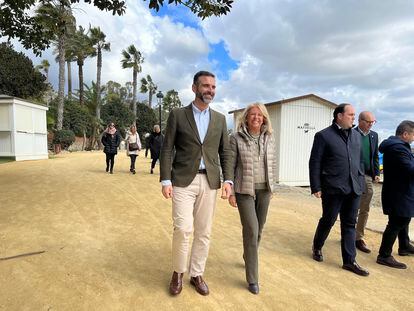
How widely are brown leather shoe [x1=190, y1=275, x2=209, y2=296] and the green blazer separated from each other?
947 mm

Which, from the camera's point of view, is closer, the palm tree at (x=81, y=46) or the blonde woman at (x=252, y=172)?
the blonde woman at (x=252, y=172)

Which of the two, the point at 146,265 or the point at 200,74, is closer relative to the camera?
the point at 200,74

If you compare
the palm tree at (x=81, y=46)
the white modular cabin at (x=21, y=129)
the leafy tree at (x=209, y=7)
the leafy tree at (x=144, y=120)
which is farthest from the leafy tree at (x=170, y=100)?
the leafy tree at (x=209, y=7)

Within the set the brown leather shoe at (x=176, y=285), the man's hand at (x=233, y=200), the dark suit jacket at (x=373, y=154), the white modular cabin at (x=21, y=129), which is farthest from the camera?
the white modular cabin at (x=21, y=129)

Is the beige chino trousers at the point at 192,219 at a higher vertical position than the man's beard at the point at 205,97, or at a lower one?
lower

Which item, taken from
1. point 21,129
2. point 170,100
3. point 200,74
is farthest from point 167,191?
point 170,100

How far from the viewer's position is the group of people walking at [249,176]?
10.9 ft

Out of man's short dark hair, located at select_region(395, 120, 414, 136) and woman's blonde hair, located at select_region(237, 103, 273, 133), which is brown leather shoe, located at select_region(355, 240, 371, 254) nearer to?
man's short dark hair, located at select_region(395, 120, 414, 136)

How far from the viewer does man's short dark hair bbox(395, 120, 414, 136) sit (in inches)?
176

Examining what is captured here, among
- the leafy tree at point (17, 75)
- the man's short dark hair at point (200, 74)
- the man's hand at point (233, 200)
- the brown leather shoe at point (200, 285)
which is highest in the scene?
the leafy tree at point (17, 75)

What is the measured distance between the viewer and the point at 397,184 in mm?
4504

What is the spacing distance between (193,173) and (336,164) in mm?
1998

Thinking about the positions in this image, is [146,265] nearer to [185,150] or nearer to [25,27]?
[185,150]

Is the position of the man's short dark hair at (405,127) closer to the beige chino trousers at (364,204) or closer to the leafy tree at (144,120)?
the beige chino trousers at (364,204)
